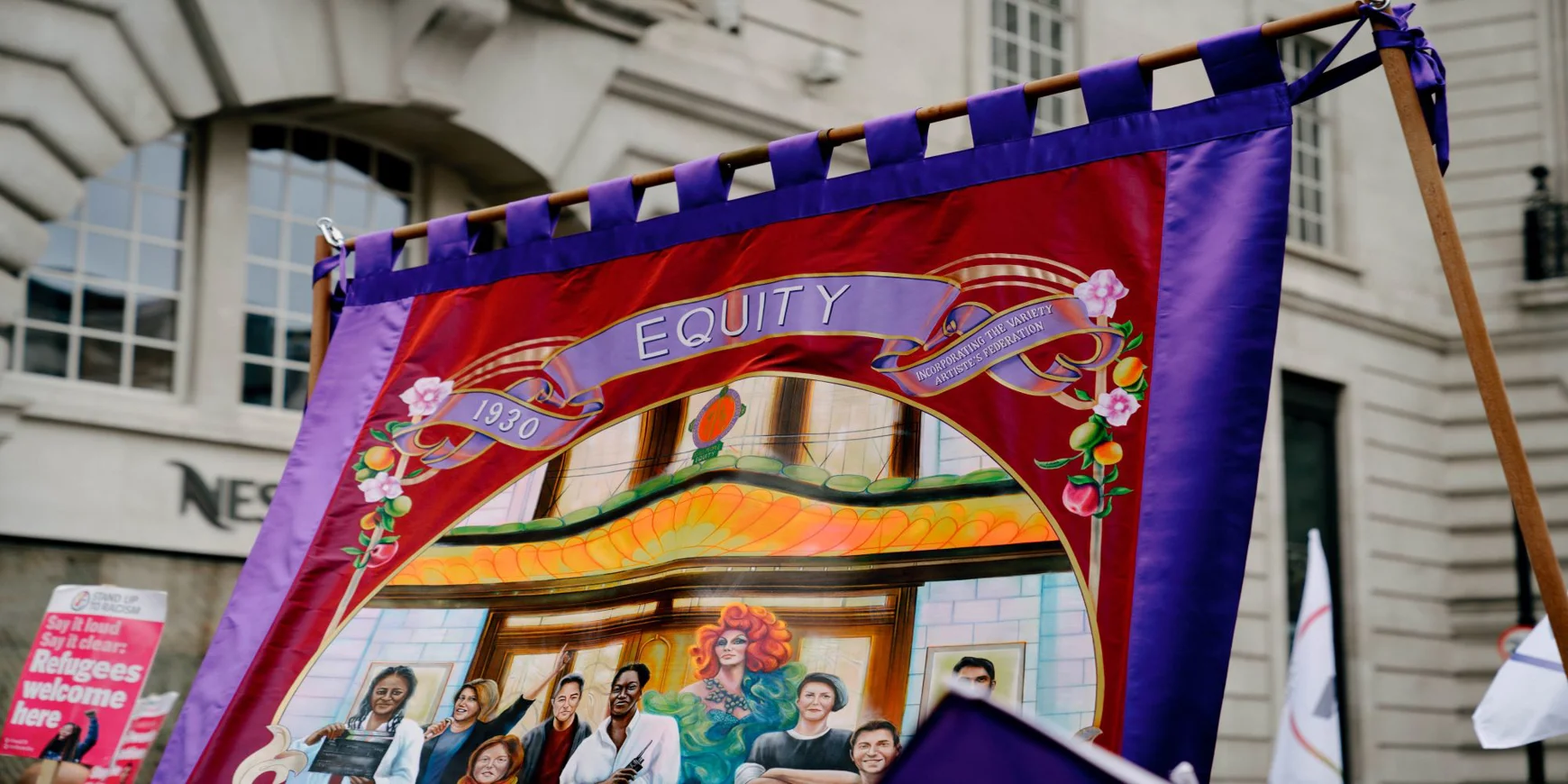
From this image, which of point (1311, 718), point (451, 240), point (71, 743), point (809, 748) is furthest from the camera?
point (1311, 718)

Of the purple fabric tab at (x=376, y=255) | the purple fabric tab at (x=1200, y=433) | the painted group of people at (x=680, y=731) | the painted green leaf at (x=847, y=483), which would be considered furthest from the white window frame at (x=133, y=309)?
the purple fabric tab at (x=1200, y=433)

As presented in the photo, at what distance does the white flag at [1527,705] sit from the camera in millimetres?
5680

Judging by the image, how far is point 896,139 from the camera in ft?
12.3

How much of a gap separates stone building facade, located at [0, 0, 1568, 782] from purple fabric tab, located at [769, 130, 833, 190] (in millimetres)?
831

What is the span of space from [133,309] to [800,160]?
19.0ft

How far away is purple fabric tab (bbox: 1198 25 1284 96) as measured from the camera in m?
3.16

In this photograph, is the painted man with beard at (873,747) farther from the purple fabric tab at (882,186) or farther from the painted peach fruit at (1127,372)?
the purple fabric tab at (882,186)

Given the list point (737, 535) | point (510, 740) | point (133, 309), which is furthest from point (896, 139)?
point (133, 309)

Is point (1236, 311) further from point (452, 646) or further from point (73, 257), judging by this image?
point (73, 257)

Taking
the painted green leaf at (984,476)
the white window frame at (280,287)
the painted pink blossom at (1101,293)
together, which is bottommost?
the painted green leaf at (984,476)

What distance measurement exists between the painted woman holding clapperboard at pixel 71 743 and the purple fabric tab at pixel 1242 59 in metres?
4.21

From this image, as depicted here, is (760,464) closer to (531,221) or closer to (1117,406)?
(1117,406)

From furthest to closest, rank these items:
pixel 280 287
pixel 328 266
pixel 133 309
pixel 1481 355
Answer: pixel 280 287 < pixel 133 309 < pixel 328 266 < pixel 1481 355

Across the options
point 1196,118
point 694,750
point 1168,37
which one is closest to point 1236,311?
point 1196,118
